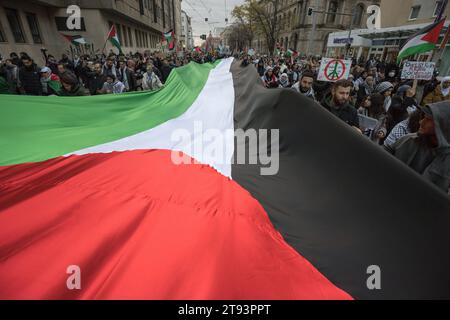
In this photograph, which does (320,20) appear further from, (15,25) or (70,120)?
(70,120)

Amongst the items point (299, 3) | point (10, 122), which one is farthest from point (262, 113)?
point (299, 3)

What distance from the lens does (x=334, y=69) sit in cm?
484

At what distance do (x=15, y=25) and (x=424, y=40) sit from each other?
61.3ft

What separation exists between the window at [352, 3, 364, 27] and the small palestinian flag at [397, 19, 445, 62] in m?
40.7

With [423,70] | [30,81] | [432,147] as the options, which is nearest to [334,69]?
[423,70]

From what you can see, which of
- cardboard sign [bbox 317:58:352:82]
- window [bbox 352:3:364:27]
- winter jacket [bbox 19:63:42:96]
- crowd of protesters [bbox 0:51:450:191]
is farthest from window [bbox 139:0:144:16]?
→ window [bbox 352:3:364:27]

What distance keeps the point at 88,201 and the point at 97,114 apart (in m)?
2.27

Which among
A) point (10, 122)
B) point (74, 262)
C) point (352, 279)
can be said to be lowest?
point (352, 279)

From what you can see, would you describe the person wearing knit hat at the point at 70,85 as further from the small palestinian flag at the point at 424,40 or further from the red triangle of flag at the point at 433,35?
the red triangle of flag at the point at 433,35

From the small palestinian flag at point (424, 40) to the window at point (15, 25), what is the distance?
17930mm

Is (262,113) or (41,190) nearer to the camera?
(41,190)

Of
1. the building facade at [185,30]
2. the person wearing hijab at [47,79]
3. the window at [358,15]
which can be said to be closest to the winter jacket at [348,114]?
the person wearing hijab at [47,79]

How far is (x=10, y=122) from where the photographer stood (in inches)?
101
